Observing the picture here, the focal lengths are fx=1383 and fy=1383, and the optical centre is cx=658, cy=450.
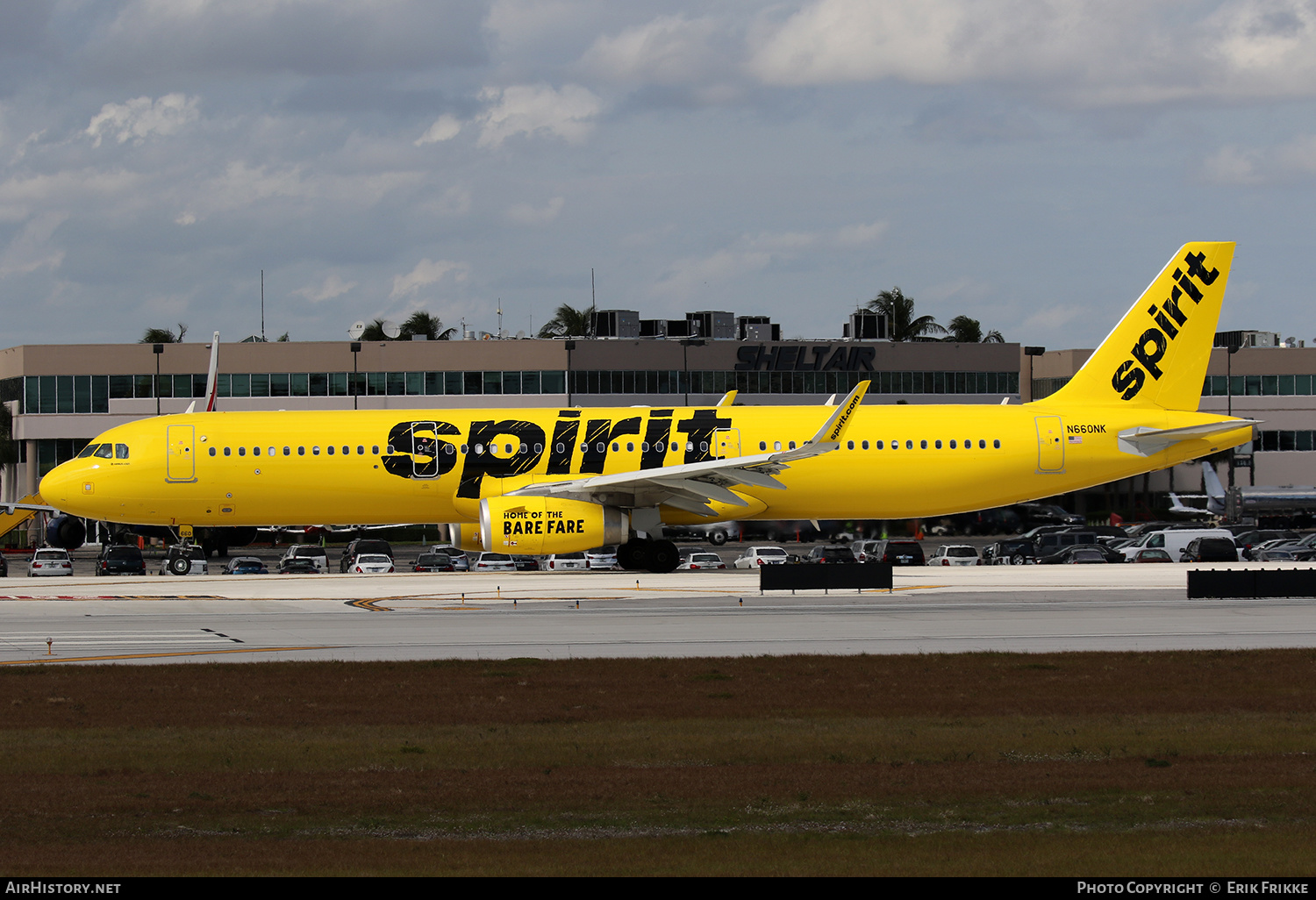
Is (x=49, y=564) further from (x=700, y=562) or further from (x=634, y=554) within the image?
(x=634, y=554)

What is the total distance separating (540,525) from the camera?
37.7 m

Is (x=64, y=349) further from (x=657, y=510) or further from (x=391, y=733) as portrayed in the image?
(x=391, y=733)

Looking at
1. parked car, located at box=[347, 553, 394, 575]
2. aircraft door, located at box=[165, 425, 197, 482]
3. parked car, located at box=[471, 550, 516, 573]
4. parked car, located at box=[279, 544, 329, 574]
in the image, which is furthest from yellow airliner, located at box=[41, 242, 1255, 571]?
parked car, located at box=[279, 544, 329, 574]

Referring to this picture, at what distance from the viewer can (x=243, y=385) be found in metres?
88.6

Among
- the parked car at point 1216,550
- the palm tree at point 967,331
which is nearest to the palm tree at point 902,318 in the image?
the palm tree at point 967,331

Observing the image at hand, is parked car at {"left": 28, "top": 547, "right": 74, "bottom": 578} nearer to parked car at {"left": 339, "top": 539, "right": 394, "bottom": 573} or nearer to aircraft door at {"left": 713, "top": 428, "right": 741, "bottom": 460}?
parked car at {"left": 339, "top": 539, "right": 394, "bottom": 573}

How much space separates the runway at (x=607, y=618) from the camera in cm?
2436

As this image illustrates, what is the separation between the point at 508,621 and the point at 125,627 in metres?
7.70

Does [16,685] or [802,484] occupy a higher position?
[802,484]

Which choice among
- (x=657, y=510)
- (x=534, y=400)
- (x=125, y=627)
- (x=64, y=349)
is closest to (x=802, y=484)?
(x=657, y=510)

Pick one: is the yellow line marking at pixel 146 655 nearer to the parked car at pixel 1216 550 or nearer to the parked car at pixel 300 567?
the parked car at pixel 300 567

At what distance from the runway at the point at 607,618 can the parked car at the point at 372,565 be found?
984cm

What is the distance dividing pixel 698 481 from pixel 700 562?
16.9 meters

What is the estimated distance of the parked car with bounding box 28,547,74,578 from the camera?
56.9 m
